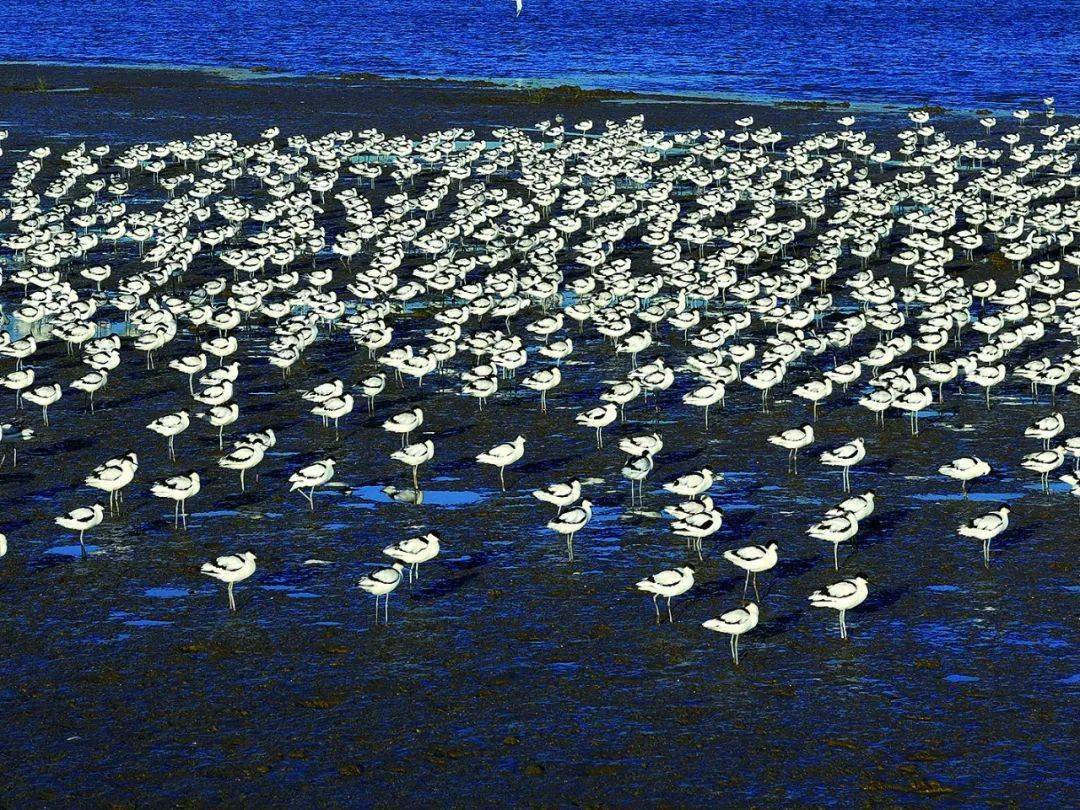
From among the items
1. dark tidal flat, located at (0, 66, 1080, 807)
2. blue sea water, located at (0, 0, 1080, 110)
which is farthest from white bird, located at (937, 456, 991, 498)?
blue sea water, located at (0, 0, 1080, 110)

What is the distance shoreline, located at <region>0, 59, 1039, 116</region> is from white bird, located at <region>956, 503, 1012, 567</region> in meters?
52.0

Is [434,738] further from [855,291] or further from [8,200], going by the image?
[8,200]

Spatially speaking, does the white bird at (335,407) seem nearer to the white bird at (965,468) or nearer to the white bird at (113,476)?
the white bird at (113,476)

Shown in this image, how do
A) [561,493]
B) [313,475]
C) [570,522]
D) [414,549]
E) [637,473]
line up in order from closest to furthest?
[414,549] → [570,522] → [561,493] → [313,475] → [637,473]

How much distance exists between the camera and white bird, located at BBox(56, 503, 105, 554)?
2372 cm

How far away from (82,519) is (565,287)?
766 inches

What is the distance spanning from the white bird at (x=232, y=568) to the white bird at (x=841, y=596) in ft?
25.1

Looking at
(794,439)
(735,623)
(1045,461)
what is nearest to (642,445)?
(794,439)

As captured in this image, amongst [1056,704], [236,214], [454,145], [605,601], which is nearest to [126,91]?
[454,145]

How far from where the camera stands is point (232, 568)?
21828mm

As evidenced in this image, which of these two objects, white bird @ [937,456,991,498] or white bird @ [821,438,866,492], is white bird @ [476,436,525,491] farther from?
white bird @ [937,456,991,498]

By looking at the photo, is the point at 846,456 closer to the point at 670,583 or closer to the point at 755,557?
the point at 755,557

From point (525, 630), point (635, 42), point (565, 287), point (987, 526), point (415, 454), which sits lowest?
point (525, 630)

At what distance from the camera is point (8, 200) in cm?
5044
